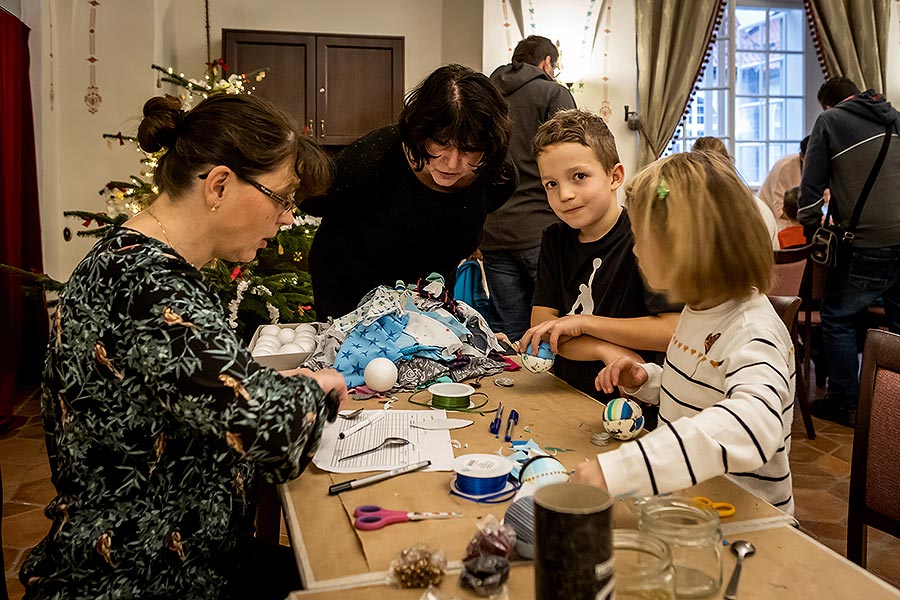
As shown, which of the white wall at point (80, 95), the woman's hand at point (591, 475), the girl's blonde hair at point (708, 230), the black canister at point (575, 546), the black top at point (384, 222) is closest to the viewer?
the black canister at point (575, 546)

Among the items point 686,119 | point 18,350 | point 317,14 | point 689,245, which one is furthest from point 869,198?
point 18,350

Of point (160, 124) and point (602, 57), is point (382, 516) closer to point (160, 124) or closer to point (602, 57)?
point (160, 124)

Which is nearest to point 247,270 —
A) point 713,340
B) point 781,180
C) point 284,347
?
point 284,347

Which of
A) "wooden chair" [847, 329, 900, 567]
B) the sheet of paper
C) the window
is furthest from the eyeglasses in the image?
the window

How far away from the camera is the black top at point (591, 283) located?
1.75 metres

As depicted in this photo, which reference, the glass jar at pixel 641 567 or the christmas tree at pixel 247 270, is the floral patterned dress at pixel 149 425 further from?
the christmas tree at pixel 247 270

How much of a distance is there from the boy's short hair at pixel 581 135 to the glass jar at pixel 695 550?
116cm

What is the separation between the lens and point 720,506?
3.34 ft

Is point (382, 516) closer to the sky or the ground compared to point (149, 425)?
closer to the ground

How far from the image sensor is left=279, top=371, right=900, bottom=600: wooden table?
0.83 m

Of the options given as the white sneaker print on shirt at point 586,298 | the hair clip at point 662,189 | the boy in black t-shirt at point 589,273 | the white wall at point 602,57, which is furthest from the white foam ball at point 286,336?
the white wall at point 602,57

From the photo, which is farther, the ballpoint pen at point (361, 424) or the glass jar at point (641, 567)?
the ballpoint pen at point (361, 424)

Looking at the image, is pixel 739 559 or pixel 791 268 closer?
pixel 739 559

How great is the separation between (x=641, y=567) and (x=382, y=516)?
38 centimetres
